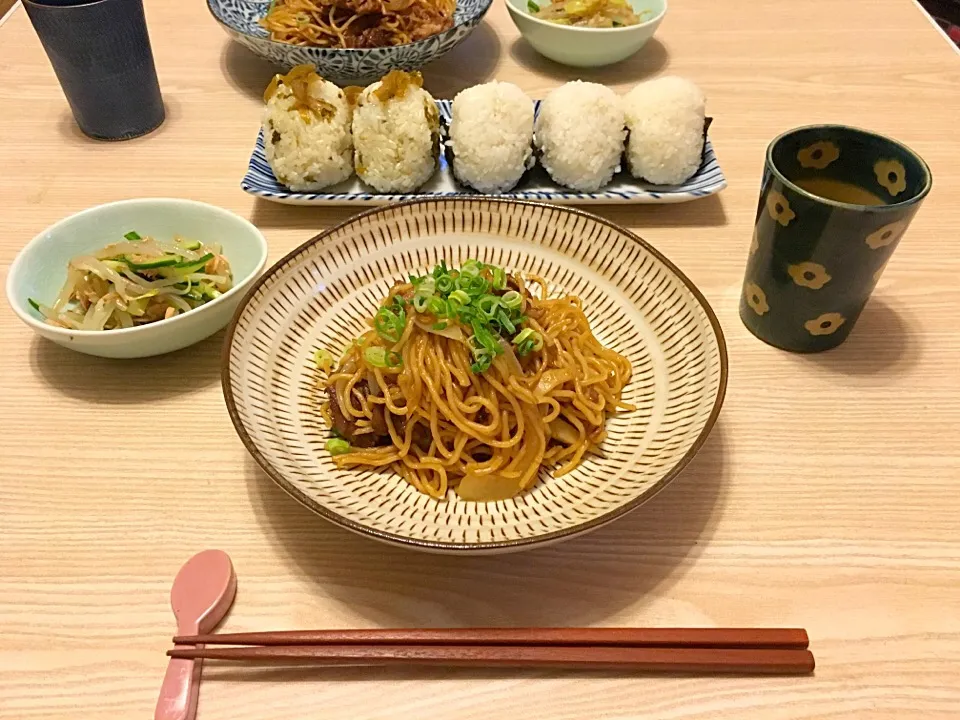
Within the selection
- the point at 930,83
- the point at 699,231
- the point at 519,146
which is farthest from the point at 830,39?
the point at 519,146

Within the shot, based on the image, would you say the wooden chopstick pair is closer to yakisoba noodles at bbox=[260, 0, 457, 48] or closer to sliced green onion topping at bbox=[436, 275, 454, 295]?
sliced green onion topping at bbox=[436, 275, 454, 295]

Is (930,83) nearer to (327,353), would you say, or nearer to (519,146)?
(519,146)

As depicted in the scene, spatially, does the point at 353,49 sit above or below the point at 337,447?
above

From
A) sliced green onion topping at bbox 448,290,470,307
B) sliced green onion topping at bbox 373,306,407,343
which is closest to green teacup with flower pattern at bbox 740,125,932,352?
sliced green onion topping at bbox 448,290,470,307

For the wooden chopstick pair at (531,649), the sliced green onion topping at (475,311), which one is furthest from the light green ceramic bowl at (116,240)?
the wooden chopstick pair at (531,649)

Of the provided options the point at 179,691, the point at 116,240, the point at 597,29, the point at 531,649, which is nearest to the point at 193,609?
the point at 179,691

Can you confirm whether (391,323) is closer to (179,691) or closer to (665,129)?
(179,691)

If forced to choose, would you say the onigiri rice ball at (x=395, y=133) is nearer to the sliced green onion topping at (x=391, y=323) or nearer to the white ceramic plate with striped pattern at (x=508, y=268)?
the white ceramic plate with striped pattern at (x=508, y=268)
